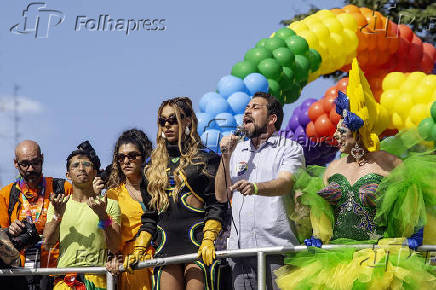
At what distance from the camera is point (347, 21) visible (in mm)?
11758

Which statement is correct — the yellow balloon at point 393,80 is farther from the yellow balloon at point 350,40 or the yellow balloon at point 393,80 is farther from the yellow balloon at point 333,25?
the yellow balloon at point 333,25

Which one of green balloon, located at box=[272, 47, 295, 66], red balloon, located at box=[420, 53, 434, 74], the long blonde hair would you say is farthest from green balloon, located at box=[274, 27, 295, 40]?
the long blonde hair

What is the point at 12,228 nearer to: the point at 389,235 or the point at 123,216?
the point at 123,216

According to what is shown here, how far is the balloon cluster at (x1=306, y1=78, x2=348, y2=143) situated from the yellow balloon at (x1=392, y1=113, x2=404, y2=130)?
855 millimetres

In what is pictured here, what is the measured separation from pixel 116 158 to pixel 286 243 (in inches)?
73.0

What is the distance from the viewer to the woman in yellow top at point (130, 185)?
579 centimetres

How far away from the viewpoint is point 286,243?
16.8ft

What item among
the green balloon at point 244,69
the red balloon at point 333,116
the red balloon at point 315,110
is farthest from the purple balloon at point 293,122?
the green balloon at point 244,69

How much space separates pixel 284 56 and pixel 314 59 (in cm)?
75

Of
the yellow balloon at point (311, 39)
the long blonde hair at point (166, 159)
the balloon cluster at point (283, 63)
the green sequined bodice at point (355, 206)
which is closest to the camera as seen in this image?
the green sequined bodice at point (355, 206)

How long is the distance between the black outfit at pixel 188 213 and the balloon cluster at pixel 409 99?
632cm

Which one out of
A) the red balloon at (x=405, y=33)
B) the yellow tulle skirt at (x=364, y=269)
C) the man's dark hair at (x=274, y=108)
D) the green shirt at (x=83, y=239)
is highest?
the red balloon at (x=405, y=33)

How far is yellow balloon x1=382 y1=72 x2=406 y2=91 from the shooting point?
11.7 metres

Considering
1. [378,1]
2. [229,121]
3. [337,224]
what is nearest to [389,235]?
[337,224]
